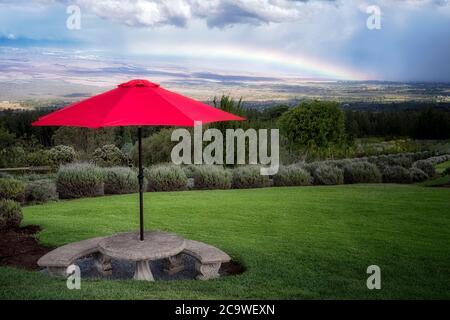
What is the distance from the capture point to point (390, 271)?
563 cm

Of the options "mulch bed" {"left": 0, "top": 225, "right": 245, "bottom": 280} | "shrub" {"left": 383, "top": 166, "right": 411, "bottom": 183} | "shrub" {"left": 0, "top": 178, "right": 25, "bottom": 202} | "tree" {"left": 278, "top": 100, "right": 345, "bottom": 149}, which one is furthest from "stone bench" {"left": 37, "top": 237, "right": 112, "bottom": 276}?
"tree" {"left": 278, "top": 100, "right": 345, "bottom": 149}

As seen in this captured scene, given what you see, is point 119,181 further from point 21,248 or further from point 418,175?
point 418,175

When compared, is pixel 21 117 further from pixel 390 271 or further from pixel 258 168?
pixel 390 271

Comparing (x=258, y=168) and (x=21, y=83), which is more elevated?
(x=21, y=83)

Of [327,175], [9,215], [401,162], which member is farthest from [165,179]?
[401,162]

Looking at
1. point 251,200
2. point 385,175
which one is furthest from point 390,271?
point 385,175

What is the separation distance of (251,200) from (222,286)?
17.7 feet

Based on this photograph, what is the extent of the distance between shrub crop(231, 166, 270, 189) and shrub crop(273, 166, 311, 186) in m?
0.53

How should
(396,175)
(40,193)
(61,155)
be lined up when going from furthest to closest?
1. (61,155)
2. (396,175)
3. (40,193)

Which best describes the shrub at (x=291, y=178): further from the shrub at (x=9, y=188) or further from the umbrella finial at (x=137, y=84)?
the umbrella finial at (x=137, y=84)

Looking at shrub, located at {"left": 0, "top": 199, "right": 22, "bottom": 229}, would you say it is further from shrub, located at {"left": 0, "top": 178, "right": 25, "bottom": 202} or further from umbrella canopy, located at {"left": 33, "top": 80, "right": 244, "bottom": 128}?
umbrella canopy, located at {"left": 33, "top": 80, "right": 244, "bottom": 128}

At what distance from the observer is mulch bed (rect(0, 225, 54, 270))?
6195 mm

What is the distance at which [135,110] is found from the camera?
452 cm

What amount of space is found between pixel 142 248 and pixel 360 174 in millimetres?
10262
